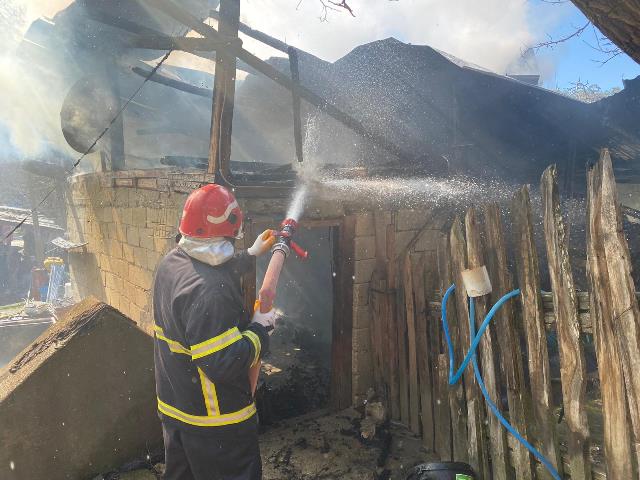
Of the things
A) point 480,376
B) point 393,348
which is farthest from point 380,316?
point 480,376

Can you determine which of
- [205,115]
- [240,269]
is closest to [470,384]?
[240,269]

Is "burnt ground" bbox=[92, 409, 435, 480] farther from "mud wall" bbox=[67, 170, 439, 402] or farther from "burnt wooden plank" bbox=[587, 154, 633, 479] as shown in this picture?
"burnt wooden plank" bbox=[587, 154, 633, 479]

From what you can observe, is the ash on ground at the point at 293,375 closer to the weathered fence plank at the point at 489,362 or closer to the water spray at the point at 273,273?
the water spray at the point at 273,273

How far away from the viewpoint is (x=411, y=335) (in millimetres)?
4031

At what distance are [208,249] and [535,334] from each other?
208cm

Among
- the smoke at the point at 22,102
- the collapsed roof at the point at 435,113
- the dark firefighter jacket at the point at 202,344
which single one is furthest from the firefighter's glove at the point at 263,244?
the smoke at the point at 22,102

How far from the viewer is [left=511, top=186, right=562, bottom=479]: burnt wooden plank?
2.43 meters

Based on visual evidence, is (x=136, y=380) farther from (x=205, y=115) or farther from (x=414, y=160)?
(x=205, y=115)

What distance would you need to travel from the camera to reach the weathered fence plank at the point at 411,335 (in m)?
4.00

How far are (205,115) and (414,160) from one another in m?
7.17

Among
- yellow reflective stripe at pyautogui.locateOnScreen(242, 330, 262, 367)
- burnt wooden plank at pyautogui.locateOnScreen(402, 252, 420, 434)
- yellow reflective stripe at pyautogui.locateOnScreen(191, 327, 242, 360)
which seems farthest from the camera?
burnt wooden plank at pyautogui.locateOnScreen(402, 252, 420, 434)

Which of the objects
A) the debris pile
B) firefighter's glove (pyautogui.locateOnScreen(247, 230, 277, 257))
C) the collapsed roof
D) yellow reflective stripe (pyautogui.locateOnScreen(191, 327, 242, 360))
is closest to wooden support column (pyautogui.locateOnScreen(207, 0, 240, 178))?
firefighter's glove (pyautogui.locateOnScreen(247, 230, 277, 257))

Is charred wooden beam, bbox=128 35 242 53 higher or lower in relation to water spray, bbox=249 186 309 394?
higher

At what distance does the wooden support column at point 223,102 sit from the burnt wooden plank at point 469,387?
2254 millimetres
